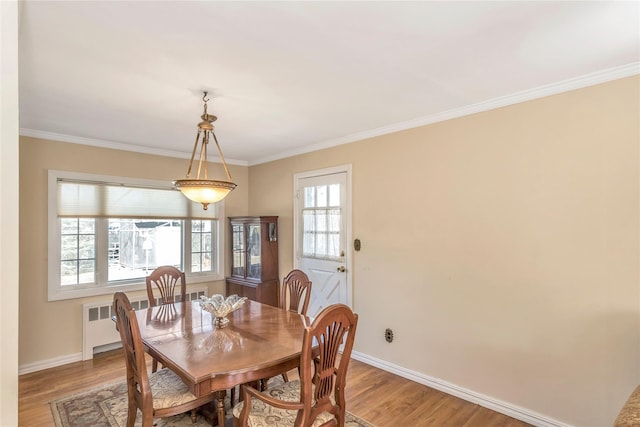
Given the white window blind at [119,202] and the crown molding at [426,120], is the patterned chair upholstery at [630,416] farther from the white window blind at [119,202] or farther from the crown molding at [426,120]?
the white window blind at [119,202]

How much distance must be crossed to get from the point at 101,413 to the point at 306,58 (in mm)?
2997

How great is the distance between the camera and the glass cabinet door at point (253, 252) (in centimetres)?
446

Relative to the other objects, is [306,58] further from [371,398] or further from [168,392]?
[371,398]

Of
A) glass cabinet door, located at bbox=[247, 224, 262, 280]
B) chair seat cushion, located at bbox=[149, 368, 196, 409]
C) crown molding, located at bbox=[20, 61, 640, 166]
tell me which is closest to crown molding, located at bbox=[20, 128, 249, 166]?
crown molding, located at bbox=[20, 61, 640, 166]

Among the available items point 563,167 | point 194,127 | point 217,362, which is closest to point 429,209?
point 563,167

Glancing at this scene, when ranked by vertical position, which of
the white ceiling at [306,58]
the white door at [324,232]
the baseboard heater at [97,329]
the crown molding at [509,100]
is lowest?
the baseboard heater at [97,329]

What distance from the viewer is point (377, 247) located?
3.43 m

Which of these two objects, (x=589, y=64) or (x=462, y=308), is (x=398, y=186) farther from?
(x=589, y=64)

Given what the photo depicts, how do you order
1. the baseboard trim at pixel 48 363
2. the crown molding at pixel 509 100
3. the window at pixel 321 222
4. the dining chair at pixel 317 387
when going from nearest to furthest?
1. the dining chair at pixel 317 387
2. the crown molding at pixel 509 100
3. the baseboard trim at pixel 48 363
4. the window at pixel 321 222

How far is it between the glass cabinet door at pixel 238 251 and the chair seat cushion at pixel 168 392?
8.24 feet

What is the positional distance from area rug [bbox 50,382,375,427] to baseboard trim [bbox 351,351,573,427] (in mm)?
832

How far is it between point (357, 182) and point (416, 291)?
129 centimetres

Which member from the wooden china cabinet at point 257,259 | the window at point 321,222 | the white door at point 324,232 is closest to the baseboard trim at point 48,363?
the wooden china cabinet at point 257,259

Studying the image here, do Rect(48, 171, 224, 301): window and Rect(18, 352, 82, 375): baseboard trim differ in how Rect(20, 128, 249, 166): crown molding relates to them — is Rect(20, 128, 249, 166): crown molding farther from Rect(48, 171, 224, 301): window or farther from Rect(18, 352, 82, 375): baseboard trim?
Rect(18, 352, 82, 375): baseboard trim
